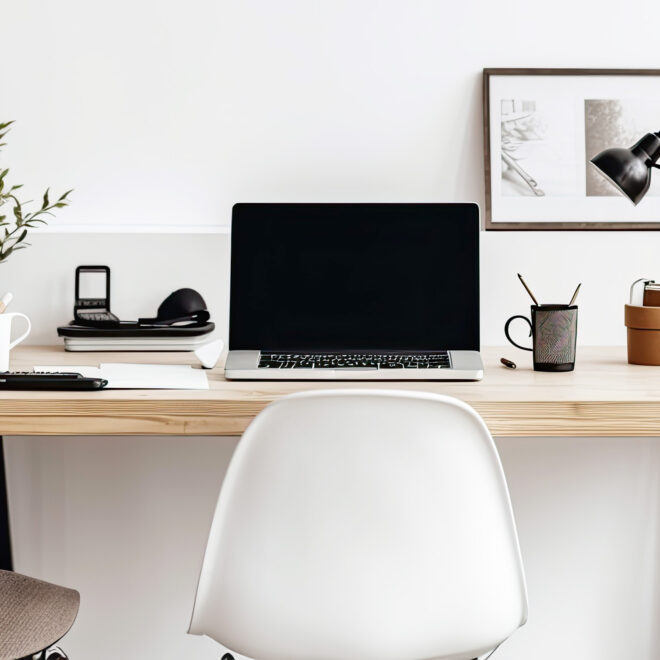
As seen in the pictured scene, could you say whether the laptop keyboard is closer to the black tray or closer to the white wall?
the black tray

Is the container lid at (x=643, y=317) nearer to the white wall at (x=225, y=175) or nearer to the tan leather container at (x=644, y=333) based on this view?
the tan leather container at (x=644, y=333)

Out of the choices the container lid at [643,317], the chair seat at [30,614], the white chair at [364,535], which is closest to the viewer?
the white chair at [364,535]

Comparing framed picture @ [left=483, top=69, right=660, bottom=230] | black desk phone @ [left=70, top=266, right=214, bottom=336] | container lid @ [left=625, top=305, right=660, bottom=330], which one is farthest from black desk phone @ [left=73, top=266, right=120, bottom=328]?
container lid @ [left=625, top=305, right=660, bottom=330]

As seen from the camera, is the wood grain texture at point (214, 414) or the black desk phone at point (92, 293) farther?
the black desk phone at point (92, 293)

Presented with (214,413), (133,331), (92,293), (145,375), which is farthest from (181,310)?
(214,413)

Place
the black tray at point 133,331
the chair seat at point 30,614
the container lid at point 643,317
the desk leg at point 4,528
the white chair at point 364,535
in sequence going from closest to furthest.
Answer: the white chair at point 364,535 < the chair seat at point 30,614 < the container lid at point 643,317 < the black tray at point 133,331 < the desk leg at point 4,528

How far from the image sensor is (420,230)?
1.41 meters

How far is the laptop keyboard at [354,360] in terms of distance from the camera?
1266 millimetres

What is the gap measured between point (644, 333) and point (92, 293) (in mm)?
1125

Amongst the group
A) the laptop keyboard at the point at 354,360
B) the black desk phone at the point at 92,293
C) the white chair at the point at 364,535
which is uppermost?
the black desk phone at the point at 92,293

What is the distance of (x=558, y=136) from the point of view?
1.67 meters

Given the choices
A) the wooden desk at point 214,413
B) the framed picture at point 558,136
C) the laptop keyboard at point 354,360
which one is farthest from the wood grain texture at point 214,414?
the framed picture at point 558,136

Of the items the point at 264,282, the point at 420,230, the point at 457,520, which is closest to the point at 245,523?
the point at 457,520

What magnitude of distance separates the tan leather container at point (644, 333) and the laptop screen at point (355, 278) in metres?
0.29
